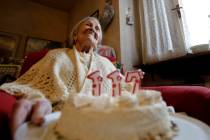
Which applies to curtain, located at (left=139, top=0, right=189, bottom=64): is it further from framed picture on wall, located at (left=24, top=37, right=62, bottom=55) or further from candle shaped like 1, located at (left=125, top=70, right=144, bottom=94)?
framed picture on wall, located at (left=24, top=37, right=62, bottom=55)

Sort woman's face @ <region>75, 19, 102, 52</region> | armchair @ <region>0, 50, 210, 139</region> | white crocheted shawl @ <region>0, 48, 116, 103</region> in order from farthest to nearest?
woman's face @ <region>75, 19, 102, 52</region> → white crocheted shawl @ <region>0, 48, 116, 103</region> → armchair @ <region>0, 50, 210, 139</region>

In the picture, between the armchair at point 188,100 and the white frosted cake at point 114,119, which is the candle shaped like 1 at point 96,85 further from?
the armchair at point 188,100

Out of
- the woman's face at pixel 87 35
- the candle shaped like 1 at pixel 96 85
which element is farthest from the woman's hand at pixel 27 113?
the woman's face at pixel 87 35

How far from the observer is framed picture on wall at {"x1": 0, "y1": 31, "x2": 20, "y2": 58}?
3000 mm

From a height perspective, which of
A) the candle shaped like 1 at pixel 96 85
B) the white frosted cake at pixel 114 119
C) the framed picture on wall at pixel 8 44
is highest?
the framed picture on wall at pixel 8 44

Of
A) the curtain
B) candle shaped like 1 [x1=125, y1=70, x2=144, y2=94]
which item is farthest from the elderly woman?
the curtain

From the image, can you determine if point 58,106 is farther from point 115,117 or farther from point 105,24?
point 105,24

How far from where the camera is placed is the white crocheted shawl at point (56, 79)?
0.90 meters

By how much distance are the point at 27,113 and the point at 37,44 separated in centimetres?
284

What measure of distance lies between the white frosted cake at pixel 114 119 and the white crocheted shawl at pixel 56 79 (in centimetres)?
35

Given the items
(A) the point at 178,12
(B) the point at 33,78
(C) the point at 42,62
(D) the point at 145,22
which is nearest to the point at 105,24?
(D) the point at 145,22

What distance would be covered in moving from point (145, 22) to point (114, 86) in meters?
1.49

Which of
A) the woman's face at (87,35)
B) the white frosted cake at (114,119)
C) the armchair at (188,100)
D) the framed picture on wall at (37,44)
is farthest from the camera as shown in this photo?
the framed picture on wall at (37,44)

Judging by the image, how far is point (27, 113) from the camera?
0.58 metres
